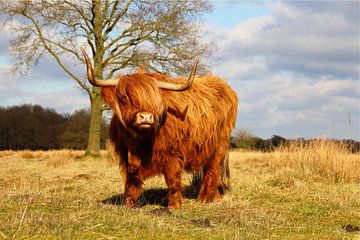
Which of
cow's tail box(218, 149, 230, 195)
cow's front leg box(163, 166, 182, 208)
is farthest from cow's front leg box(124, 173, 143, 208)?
cow's tail box(218, 149, 230, 195)

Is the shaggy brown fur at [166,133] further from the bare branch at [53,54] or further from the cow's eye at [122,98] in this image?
the bare branch at [53,54]

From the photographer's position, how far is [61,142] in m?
45.9

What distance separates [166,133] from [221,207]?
4.20ft

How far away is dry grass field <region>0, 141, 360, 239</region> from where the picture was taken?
4.14 m

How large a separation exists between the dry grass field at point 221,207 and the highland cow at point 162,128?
0.49 m

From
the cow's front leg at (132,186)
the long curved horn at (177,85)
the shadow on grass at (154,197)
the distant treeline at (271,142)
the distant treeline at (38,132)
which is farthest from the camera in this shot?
the distant treeline at (38,132)

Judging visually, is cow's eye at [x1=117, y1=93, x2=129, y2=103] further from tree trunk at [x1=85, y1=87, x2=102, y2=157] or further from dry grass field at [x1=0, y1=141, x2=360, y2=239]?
tree trunk at [x1=85, y1=87, x2=102, y2=157]

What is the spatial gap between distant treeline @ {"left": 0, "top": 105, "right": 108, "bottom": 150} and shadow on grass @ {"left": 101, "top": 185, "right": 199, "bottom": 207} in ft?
113

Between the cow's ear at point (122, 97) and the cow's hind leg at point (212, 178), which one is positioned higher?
the cow's ear at point (122, 97)

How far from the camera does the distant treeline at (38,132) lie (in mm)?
45219

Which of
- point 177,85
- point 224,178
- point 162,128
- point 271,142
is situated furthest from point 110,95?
point 271,142

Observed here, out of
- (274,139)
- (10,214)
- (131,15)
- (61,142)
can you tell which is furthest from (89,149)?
(61,142)

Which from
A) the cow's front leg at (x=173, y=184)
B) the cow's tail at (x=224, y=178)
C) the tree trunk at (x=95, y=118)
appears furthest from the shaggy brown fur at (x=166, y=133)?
the tree trunk at (x=95, y=118)

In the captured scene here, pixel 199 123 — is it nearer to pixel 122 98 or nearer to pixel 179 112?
pixel 179 112
